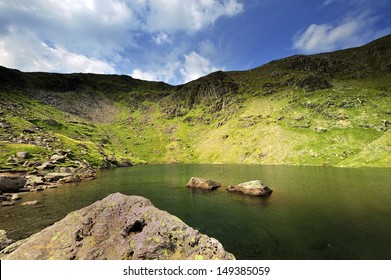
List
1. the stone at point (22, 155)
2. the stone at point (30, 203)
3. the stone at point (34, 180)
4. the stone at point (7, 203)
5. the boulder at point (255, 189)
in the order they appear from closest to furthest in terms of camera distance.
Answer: the stone at point (30, 203) < the stone at point (7, 203) < the boulder at point (255, 189) < the stone at point (34, 180) < the stone at point (22, 155)

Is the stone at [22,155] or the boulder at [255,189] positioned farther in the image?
the stone at [22,155]

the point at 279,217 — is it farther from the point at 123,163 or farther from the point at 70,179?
the point at 123,163

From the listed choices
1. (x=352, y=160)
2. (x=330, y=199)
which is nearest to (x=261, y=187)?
(x=330, y=199)

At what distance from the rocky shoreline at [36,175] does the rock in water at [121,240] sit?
4974cm

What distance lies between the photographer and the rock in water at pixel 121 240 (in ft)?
57.1

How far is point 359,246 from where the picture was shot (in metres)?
26.3

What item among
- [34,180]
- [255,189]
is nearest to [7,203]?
[34,180]

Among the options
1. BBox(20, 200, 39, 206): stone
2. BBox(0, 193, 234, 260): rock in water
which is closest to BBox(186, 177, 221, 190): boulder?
BBox(20, 200, 39, 206): stone

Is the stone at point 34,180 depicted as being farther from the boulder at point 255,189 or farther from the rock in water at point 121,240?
the rock in water at point 121,240

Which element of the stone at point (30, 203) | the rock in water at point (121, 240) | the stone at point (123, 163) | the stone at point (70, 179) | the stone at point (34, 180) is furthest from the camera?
the stone at point (123, 163)

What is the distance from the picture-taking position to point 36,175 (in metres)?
89.1

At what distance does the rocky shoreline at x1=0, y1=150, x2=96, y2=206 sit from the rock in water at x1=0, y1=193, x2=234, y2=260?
49.7 m

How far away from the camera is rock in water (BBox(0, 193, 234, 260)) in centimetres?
1739

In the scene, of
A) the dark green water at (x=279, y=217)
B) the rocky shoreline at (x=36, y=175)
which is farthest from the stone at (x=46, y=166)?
the dark green water at (x=279, y=217)
